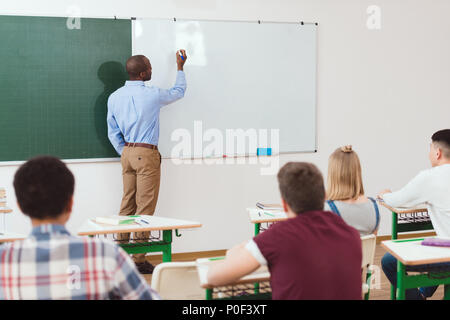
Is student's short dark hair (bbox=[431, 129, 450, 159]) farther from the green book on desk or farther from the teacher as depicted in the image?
the teacher

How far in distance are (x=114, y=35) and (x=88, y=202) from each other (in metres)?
1.54

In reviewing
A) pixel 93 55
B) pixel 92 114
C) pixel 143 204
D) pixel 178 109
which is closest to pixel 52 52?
pixel 93 55

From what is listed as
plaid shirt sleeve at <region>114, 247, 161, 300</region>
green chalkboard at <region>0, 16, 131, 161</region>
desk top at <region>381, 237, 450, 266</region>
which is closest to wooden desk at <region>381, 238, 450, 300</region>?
desk top at <region>381, 237, 450, 266</region>

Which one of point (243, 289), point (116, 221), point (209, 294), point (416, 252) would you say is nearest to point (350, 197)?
point (416, 252)

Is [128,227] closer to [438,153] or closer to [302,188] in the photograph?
[302,188]

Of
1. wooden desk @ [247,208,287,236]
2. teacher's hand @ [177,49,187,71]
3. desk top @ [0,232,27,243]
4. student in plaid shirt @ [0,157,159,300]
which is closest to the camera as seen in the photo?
student in plaid shirt @ [0,157,159,300]

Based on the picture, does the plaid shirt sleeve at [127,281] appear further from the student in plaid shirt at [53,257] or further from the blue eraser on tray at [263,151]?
the blue eraser on tray at [263,151]

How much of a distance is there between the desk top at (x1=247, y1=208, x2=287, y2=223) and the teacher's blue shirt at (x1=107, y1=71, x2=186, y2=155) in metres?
1.34

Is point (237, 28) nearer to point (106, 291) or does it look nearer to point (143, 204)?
point (143, 204)

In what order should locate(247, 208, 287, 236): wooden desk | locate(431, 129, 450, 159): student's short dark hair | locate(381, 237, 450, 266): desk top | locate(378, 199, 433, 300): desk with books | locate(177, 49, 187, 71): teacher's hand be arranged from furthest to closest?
locate(177, 49, 187, 71): teacher's hand → locate(378, 199, 433, 300): desk with books → locate(247, 208, 287, 236): wooden desk → locate(431, 129, 450, 159): student's short dark hair → locate(381, 237, 450, 266): desk top

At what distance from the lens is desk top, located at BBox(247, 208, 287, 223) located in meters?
3.21

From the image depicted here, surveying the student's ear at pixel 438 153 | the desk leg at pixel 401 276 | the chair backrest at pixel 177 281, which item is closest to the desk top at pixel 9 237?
the chair backrest at pixel 177 281

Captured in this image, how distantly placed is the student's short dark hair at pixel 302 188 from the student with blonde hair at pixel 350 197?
2.79ft

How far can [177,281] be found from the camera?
2.00 meters
